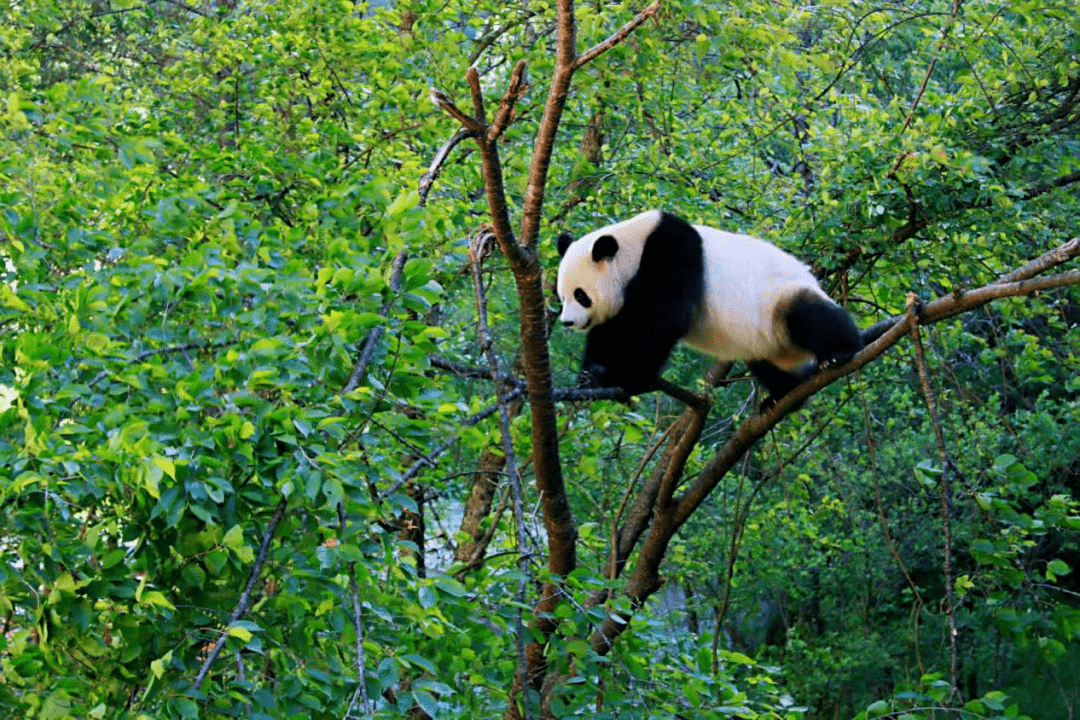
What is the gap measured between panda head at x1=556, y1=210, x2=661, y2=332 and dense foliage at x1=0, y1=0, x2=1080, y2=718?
60 centimetres

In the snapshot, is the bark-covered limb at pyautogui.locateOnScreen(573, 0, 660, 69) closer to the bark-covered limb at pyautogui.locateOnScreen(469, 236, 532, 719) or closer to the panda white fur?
the bark-covered limb at pyautogui.locateOnScreen(469, 236, 532, 719)

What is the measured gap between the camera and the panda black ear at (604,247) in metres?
5.22

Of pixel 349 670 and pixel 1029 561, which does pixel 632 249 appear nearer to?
pixel 349 670

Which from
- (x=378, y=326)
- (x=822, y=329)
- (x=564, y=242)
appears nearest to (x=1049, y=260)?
(x=822, y=329)

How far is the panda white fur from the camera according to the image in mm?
5074

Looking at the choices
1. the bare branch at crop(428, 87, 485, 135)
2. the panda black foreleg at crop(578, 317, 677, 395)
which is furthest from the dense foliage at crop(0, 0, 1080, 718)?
the bare branch at crop(428, 87, 485, 135)

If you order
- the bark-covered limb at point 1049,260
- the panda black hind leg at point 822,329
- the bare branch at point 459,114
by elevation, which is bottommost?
the bare branch at point 459,114

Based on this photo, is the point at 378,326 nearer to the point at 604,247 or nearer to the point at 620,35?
the point at 620,35

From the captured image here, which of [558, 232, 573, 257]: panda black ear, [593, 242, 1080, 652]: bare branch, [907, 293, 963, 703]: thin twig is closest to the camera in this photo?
[907, 293, 963, 703]: thin twig

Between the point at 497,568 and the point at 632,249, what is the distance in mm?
1804

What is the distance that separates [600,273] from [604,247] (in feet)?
0.63

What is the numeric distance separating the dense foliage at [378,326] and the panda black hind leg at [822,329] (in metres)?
0.55

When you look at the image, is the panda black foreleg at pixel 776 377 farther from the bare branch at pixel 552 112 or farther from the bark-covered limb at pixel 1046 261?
the bare branch at pixel 552 112

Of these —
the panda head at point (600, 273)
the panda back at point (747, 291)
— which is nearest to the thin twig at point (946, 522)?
the panda back at point (747, 291)
